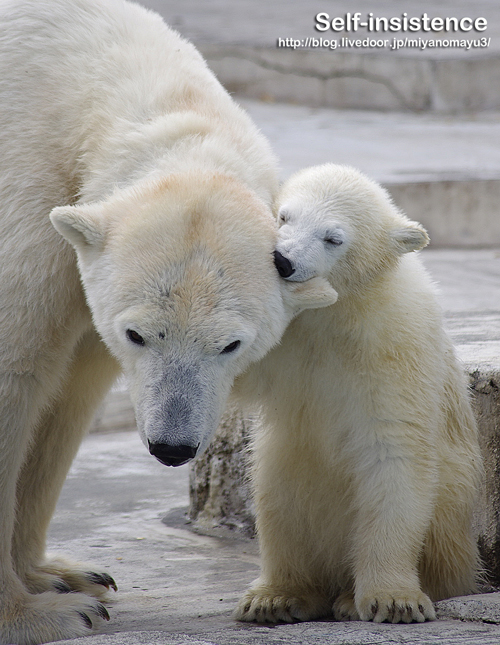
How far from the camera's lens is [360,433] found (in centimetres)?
269

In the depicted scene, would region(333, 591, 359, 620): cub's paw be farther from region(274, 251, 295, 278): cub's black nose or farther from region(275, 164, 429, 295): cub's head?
region(274, 251, 295, 278): cub's black nose

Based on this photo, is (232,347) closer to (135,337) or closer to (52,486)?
(135,337)

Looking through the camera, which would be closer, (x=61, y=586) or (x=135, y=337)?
(x=135, y=337)

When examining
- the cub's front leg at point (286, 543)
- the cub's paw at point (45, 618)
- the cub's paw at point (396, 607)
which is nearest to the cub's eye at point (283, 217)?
the cub's front leg at point (286, 543)

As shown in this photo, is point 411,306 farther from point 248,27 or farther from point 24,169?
point 248,27

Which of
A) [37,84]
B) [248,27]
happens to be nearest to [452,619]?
[37,84]

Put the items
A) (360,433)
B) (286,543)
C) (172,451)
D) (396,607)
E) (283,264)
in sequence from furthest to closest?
(286,543)
(360,433)
(396,607)
(283,264)
(172,451)

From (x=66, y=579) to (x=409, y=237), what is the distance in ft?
5.37

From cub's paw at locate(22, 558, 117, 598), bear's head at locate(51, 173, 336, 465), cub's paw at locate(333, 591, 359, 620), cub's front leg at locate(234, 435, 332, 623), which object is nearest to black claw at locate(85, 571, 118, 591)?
cub's paw at locate(22, 558, 117, 598)

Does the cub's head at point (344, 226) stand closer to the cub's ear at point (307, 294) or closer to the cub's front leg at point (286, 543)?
the cub's ear at point (307, 294)

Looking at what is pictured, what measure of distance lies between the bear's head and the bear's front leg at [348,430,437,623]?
21.7 inches

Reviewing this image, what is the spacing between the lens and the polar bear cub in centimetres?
260

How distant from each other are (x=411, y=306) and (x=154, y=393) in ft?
3.06

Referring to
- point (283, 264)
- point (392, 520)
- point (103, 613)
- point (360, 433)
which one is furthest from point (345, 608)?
point (283, 264)
